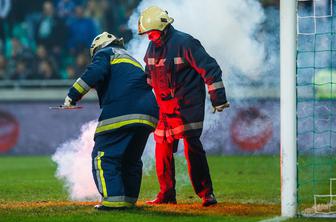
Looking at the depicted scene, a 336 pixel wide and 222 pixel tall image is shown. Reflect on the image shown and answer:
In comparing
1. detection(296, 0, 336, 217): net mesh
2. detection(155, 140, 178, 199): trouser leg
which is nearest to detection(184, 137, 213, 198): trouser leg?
detection(155, 140, 178, 199): trouser leg

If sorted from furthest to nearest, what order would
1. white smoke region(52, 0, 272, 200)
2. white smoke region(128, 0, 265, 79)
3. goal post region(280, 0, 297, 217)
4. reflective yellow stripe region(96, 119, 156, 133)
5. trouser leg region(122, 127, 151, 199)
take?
white smoke region(128, 0, 265, 79)
white smoke region(52, 0, 272, 200)
trouser leg region(122, 127, 151, 199)
reflective yellow stripe region(96, 119, 156, 133)
goal post region(280, 0, 297, 217)

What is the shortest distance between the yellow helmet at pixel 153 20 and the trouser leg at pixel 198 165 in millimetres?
1189

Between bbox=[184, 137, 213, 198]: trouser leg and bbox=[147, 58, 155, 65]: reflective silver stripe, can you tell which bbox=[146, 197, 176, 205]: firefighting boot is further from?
bbox=[147, 58, 155, 65]: reflective silver stripe

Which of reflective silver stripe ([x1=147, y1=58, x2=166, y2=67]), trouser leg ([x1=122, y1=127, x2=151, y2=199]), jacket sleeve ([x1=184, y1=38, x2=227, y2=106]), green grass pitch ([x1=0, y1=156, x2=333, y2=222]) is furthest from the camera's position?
reflective silver stripe ([x1=147, y1=58, x2=166, y2=67])

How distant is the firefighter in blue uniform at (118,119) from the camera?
30.1 feet

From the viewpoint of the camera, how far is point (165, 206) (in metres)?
9.67

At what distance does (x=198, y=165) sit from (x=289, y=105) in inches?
63.6

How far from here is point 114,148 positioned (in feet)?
30.3

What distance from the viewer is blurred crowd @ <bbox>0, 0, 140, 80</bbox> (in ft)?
70.6

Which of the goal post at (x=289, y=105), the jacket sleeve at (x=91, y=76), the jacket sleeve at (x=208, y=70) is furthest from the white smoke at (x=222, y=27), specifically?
the goal post at (x=289, y=105)

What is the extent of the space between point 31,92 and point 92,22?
A: 2099 millimetres

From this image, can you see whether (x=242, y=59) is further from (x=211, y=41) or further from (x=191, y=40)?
(x=191, y=40)

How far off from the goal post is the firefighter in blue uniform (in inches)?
58.1

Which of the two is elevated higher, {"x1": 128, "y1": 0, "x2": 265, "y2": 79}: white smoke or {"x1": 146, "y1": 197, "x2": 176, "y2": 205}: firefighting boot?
{"x1": 128, "y1": 0, "x2": 265, "y2": 79}: white smoke
